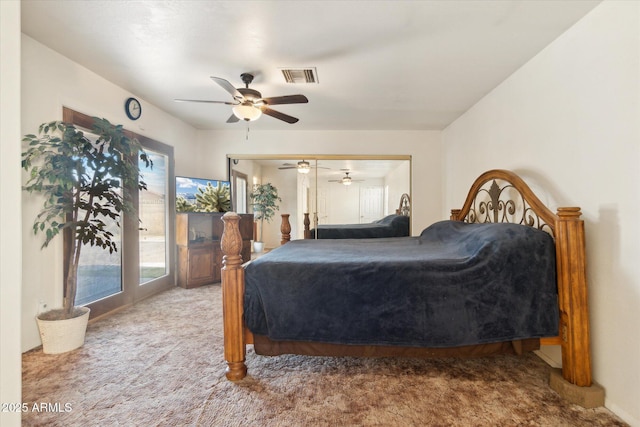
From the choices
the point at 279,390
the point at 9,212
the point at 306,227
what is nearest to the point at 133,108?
the point at 306,227

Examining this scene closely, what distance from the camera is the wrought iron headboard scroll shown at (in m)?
2.13

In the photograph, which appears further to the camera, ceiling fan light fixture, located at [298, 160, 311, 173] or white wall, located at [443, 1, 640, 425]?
ceiling fan light fixture, located at [298, 160, 311, 173]

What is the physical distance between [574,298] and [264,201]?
4249mm

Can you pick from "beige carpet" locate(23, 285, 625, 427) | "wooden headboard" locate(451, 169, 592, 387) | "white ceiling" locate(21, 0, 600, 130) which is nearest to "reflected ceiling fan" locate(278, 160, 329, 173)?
"white ceiling" locate(21, 0, 600, 130)

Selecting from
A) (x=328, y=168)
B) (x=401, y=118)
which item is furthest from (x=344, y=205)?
(x=401, y=118)

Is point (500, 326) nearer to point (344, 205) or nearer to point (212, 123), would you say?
point (344, 205)

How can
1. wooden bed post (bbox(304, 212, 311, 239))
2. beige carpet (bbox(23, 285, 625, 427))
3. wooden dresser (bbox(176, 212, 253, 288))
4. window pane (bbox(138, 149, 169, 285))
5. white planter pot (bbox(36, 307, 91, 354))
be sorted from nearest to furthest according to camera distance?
beige carpet (bbox(23, 285, 625, 427)) < white planter pot (bbox(36, 307, 91, 354)) < window pane (bbox(138, 149, 169, 285)) < wooden dresser (bbox(176, 212, 253, 288)) < wooden bed post (bbox(304, 212, 311, 239))

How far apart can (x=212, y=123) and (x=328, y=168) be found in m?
1.94

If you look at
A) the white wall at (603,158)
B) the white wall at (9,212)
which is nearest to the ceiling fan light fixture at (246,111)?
the white wall at (9,212)

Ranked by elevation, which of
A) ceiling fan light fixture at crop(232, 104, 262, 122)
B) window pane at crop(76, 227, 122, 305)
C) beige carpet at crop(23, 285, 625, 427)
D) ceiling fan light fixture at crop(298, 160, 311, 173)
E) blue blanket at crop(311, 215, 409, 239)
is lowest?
beige carpet at crop(23, 285, 625, 427)

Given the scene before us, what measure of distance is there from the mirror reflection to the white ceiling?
1557 mm

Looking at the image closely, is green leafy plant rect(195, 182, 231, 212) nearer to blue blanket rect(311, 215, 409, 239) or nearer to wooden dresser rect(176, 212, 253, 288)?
wooden dresser rect(176, 212, 253, 288)

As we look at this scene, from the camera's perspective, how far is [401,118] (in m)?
4.19

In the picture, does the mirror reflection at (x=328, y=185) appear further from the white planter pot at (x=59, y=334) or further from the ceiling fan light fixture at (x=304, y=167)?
the white planter pot at (x=59, y=334)
